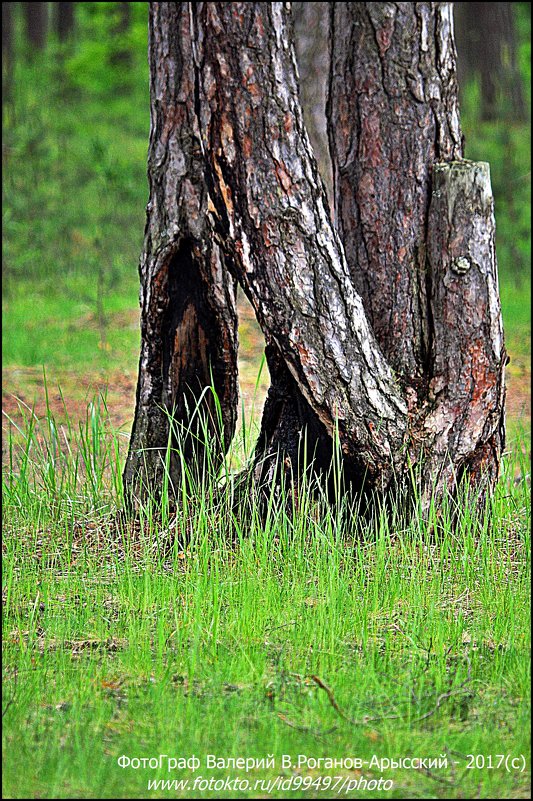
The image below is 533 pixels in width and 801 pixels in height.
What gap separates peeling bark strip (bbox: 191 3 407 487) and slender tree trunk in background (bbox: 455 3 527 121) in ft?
45.0

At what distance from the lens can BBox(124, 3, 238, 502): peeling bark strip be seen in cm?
400

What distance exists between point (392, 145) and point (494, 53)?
14.0 metres

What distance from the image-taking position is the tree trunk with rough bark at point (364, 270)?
3648 millimetres

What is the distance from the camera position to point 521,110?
16.8 m

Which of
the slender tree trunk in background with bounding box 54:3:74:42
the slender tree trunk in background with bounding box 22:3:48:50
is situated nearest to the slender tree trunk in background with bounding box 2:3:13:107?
the slender tree trunk in background with bounding box 22:3:48:50

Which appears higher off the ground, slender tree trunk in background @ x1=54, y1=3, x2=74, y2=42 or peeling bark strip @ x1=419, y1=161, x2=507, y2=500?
slender tree trunk in background @ x1=54, y1=3, x2=74, y2=42

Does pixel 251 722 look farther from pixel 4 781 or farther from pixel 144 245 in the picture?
pixel 144 245

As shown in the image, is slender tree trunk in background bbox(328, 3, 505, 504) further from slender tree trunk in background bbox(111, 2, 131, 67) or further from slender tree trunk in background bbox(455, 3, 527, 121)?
slender tree trunk in background bbox(111, 2, 131, 67)

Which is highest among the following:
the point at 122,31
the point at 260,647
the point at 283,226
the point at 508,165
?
the point at 122,31

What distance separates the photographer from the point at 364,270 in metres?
4.08

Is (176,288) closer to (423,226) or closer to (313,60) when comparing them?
(423,226)

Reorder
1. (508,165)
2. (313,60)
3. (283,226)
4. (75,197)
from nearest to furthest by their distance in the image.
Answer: (283,226) < (313,60) < (508,165) < (75,197)

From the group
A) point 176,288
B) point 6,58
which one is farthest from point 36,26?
point 176,288

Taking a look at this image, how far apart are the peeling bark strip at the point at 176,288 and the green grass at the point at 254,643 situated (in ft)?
1.04
